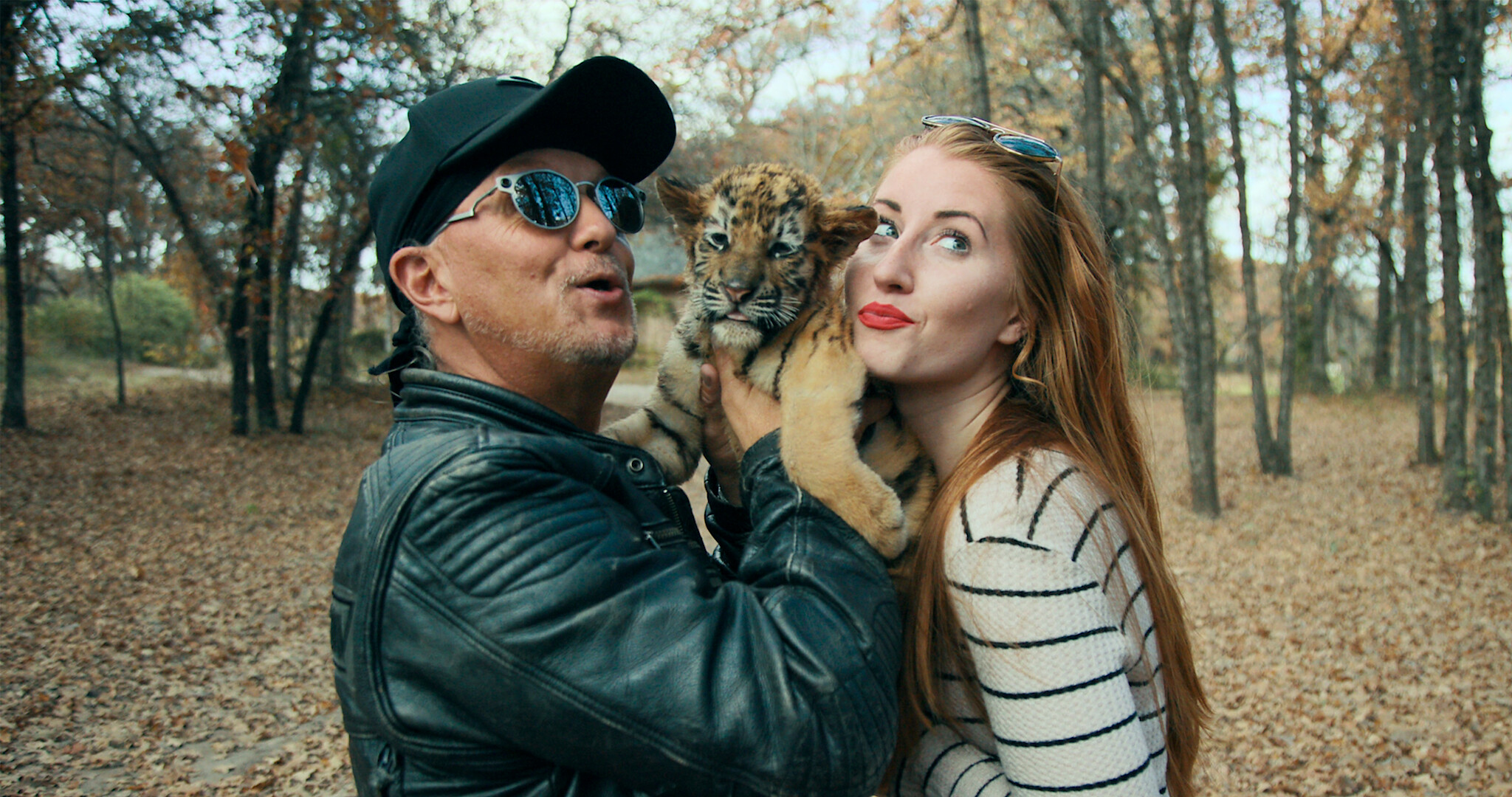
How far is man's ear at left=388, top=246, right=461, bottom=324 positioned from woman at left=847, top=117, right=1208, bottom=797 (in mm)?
1167

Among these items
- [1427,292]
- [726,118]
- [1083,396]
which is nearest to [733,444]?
[1083,396]

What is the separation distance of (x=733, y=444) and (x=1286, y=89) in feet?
56.2

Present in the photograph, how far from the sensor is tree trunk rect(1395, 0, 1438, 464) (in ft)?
40.2

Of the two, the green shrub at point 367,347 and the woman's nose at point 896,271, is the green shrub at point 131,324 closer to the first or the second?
the green shrub at point 367,347

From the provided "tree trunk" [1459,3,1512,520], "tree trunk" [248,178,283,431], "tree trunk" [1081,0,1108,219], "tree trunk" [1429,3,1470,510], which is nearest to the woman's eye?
"tree trunk" [1081,0,1108,219]

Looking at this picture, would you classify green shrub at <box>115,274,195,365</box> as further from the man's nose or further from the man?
the man

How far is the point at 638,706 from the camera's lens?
1632 millimetres

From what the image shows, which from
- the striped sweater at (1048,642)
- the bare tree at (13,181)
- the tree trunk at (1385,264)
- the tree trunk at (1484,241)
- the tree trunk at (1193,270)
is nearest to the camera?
the striped sweater at (1048,642)

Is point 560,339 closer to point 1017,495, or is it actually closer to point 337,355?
point 1017,495

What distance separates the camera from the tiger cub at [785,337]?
89.8 inches

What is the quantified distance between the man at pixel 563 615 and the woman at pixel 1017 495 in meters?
0.30

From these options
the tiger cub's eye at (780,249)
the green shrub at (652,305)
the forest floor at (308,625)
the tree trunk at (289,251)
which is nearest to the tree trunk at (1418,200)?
the forest floor at (308,625)

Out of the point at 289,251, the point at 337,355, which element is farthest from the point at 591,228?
the point at 337,355

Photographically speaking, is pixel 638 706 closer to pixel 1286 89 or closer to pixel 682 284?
pixel 682 284
